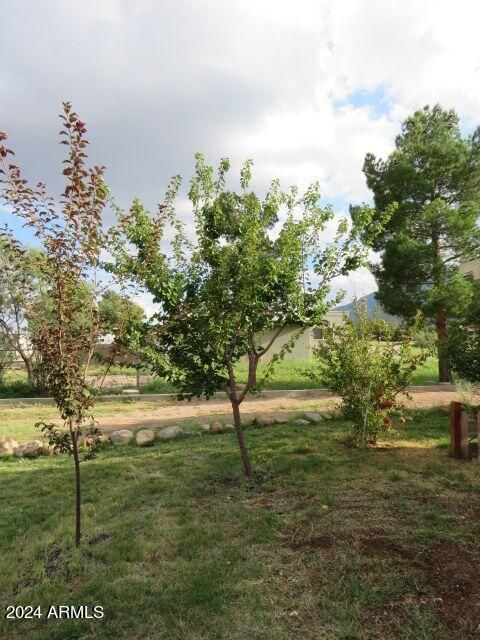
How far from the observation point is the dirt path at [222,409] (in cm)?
1049

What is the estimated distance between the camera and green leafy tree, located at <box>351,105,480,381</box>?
46.0 ft

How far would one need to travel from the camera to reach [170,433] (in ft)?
28.2

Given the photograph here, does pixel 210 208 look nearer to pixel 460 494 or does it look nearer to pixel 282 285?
pixel 282 285

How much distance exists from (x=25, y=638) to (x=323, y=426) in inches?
265

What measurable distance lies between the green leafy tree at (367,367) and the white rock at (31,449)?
17.5 feet

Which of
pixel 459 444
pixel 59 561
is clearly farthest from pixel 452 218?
pixel 59 561

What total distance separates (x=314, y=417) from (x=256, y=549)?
5940 mm

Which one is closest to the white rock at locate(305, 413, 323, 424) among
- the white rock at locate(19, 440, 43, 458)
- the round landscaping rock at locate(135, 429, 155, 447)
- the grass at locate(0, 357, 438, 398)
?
the round landscaping rock at locate(135, 429, 155, 447)

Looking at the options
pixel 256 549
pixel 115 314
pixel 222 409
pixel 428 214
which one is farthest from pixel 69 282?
pixel 428 214

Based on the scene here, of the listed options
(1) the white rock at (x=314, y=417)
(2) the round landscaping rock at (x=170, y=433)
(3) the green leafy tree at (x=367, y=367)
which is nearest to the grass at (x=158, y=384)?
(1) the white rock at (x=314, y=417)

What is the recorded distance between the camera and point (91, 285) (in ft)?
13.8

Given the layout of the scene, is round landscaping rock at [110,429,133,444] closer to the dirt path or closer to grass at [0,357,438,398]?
the dirt path

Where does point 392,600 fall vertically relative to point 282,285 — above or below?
below

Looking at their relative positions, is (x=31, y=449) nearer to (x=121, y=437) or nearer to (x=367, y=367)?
(x=121, y=437)
